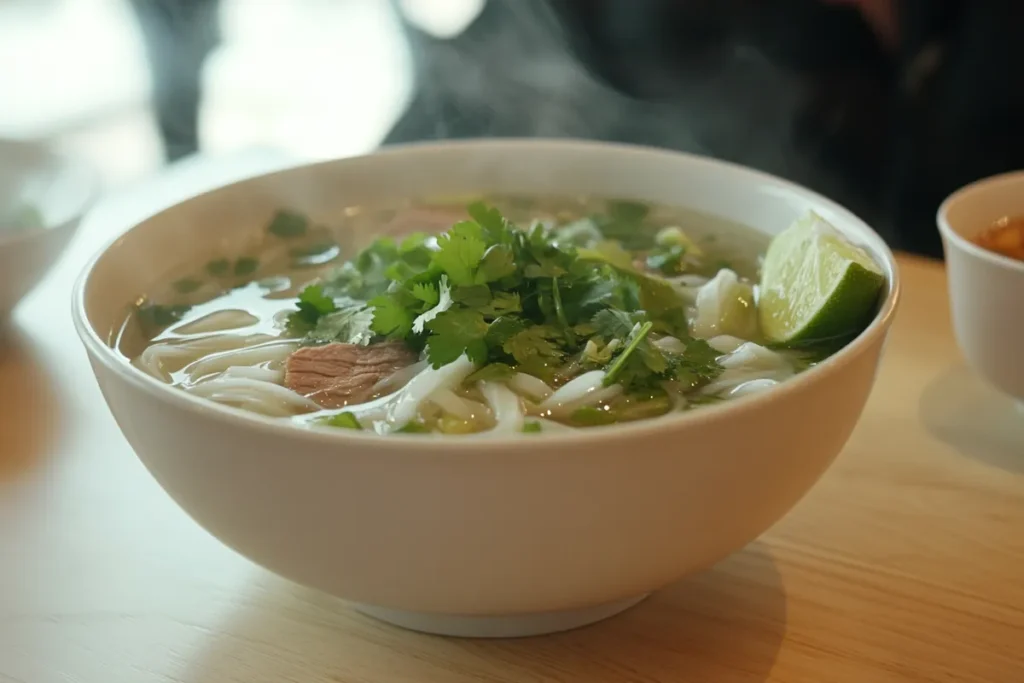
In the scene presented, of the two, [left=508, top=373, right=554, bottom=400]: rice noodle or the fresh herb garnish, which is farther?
the fresh herb garnish

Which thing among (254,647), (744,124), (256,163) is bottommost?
(744,124)

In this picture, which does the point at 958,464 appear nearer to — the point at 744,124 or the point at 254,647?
the point at 254,647

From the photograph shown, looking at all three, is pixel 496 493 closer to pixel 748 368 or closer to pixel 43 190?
pixel 748 368

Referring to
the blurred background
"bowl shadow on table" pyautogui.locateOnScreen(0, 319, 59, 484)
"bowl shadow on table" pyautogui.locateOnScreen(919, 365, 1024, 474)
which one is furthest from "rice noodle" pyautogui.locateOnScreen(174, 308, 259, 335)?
the blurred background

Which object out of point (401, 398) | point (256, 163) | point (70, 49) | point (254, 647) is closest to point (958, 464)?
point (401, 398)

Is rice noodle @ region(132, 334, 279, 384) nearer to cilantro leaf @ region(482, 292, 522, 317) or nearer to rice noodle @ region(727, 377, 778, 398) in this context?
cilantro leaf @ region(482, 292, 522, 317)

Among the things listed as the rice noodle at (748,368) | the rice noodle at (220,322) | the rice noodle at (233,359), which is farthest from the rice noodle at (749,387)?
the rice noodle at (220,322)

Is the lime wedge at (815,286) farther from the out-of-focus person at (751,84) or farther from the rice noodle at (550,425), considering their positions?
the out-of-focus person at (751,84)
